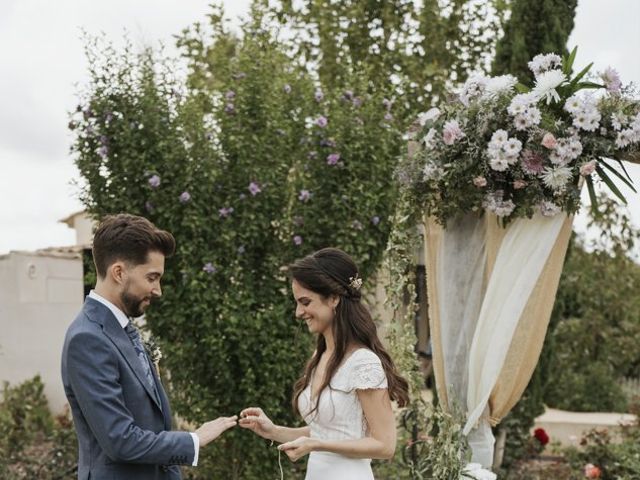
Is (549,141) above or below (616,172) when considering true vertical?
above

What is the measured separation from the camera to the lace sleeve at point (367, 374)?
3449mm

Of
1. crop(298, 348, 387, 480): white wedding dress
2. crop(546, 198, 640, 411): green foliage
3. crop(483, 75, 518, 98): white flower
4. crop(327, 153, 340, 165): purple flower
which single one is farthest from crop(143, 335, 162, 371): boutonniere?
crop(546, 198, 640, 411): green foliage

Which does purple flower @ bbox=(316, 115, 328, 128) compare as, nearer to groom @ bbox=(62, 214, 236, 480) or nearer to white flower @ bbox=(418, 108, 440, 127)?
white flower @ bbox=(418, 108, 440, 127)

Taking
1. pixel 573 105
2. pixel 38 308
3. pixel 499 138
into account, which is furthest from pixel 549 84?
pixel 38 308

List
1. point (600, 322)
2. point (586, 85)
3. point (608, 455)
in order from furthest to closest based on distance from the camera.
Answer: point (600, 322)
point (608, 455)
point (586, 85)

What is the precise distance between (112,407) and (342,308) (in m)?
1.06

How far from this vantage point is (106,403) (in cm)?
288

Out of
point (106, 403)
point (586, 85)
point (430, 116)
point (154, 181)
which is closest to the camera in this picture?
point (106, 403)

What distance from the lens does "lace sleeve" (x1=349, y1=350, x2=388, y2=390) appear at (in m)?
3.45

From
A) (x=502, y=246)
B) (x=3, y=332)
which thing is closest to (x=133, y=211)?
(x=502, y=246)

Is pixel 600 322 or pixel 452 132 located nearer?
pixel 452 132

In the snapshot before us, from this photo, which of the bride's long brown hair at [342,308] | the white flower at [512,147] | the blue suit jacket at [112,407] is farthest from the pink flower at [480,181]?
the blue suit jacket at [112,407]

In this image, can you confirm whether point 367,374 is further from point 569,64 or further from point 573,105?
point 569,64

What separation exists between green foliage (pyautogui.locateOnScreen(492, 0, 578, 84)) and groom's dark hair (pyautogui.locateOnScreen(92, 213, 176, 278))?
5034mm
